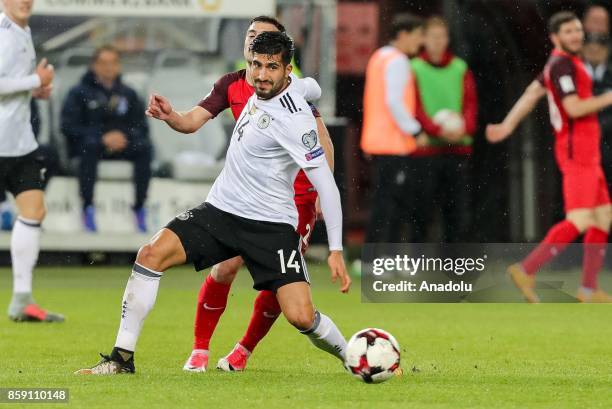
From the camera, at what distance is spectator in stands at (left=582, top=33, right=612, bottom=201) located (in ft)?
52.4

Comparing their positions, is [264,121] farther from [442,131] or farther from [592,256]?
[442,131]

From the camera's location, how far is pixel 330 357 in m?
9.63

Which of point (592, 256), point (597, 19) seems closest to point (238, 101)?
point (592, 256)

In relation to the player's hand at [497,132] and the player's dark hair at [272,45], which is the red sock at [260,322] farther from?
the player's hand at [497,132]

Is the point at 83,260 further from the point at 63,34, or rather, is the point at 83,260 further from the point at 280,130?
the point at 280,130

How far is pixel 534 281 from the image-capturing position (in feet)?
45.0

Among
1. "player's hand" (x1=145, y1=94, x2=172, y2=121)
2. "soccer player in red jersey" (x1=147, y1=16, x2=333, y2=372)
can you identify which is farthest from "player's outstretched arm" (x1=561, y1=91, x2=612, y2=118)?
"player's hand" (x1=145, y1=94, x2=172, y2=121)

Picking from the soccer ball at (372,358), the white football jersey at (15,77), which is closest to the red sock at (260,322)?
the soccer ball at (372,358)

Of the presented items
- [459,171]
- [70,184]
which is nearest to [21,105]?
[70,184]

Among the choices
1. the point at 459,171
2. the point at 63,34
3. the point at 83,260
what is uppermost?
the point at 63,34

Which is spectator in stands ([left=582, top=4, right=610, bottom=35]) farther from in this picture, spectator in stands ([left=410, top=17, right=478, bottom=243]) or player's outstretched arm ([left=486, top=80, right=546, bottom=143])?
spectator in stands ([left=410, top=17, right=478, bottom=243])

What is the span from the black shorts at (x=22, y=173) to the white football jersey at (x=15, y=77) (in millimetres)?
57

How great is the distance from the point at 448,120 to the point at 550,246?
123 inches

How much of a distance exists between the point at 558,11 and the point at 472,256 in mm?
2757
